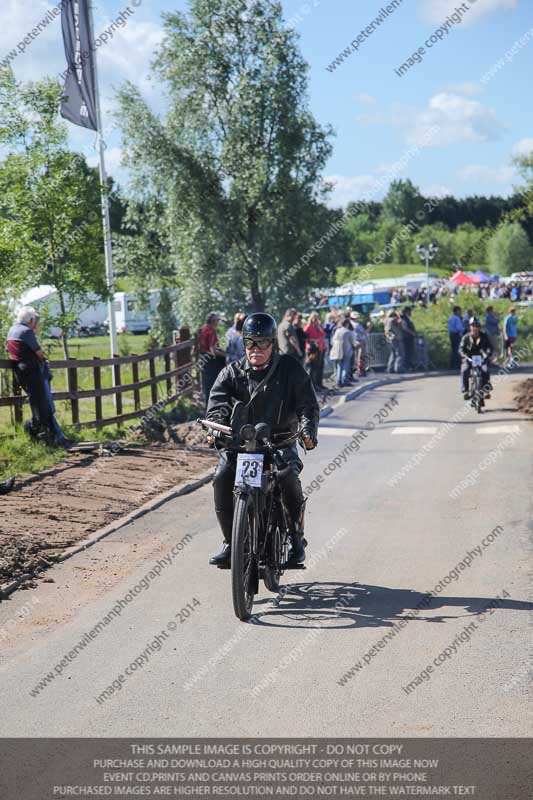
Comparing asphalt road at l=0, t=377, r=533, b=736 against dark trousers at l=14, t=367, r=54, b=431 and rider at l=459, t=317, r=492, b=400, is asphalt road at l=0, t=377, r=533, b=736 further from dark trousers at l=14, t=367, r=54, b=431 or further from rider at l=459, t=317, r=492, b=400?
rider at l=459, t=317, r=492, b=400

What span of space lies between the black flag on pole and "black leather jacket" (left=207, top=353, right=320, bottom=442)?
13361mm

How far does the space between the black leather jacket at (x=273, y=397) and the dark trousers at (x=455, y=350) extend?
88.9 ft

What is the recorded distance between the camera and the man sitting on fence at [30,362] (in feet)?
40.8

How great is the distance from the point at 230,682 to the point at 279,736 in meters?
0.81

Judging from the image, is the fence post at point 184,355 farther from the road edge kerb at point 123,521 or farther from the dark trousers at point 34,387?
the road edge kerb at point 123,521

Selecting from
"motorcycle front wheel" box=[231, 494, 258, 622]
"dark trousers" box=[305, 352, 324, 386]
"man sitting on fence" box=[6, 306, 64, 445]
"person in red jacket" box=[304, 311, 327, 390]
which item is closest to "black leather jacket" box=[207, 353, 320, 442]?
"motorcycle front wheel" box=[231, 494, 258, 622]

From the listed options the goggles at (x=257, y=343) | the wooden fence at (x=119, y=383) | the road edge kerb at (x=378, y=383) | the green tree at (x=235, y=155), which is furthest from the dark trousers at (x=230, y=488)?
the green tree at (x=235, y=155)

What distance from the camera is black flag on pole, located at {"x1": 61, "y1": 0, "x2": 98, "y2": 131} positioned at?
760 inches

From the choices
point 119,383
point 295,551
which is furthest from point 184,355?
point 295,551

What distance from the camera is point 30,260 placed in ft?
48.2

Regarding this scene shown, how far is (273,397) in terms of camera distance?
684 centimetres

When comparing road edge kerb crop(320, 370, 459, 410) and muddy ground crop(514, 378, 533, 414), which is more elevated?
muddy ground crop(514, 378, 533, 414)

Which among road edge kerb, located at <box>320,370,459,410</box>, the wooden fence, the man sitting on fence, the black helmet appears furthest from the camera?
road edge kerb, located at <box>320,370,459,410</box>
